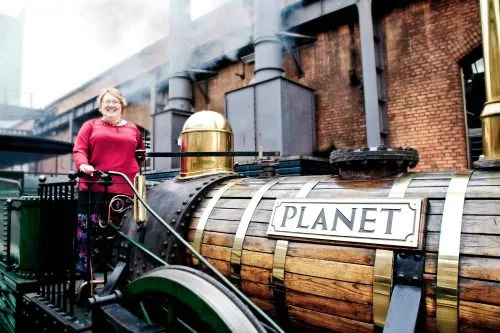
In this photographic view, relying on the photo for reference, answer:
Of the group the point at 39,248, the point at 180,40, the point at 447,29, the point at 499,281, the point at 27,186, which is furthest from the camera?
the point at 180,40

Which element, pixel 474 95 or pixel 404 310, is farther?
pixel 474 95

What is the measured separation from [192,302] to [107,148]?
183cm

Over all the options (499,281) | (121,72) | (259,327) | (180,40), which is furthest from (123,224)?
(121,72)

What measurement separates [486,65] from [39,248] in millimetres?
4019

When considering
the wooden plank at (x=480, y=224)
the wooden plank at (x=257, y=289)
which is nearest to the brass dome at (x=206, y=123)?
the wooden plank at (x=257, y=289)

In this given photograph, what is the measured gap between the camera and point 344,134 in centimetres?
781

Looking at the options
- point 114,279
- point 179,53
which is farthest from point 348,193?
point 179,53

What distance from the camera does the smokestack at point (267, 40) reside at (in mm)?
7723

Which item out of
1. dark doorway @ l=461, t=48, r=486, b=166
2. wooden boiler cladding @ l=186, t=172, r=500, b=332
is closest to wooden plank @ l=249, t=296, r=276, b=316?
wooden boiler cladding @ l=186, t=172, r=500, b=332

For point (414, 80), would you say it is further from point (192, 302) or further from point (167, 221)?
point (192, 302)

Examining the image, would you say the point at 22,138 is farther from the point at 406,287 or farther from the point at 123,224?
the point at 406,287

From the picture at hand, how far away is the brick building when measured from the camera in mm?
6512

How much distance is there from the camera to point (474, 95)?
21.6ft

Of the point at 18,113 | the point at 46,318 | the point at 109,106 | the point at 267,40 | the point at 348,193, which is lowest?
the point at 46,318
